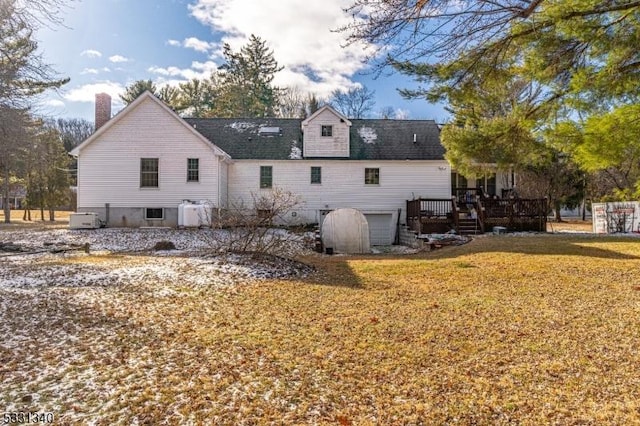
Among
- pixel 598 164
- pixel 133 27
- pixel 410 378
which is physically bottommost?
pixel 410 378

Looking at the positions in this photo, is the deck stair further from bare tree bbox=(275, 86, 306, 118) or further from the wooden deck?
bare tree bbox=(275, 86, 306, 118)

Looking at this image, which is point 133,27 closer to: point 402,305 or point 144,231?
point 144,231

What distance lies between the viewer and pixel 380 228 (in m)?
22.5

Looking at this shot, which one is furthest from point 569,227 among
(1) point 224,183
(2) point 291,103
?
(2) point 291,103

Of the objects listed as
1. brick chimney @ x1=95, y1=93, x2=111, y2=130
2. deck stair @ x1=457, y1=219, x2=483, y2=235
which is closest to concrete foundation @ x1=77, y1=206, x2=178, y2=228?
brick chimney @ x1=95, y1=93, x2=111, y2=130

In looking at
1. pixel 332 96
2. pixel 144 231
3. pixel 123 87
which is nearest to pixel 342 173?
pixel 144 231

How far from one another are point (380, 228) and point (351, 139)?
5361 millimetres

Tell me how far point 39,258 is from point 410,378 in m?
11.2

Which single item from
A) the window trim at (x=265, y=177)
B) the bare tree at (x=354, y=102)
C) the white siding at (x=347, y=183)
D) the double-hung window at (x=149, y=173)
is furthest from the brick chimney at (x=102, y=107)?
→ the bare tree at (x=354, y=102)

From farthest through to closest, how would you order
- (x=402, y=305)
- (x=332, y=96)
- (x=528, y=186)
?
(x=332, y=96), (x=528, y=186), (x=402, y=305)

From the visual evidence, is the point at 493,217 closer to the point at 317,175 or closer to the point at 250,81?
the point at 317,175

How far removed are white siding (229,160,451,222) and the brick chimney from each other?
8.01 metres

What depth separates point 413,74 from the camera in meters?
9.68

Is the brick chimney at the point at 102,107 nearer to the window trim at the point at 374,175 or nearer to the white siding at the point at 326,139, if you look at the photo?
the white siding at the point at 326,139
